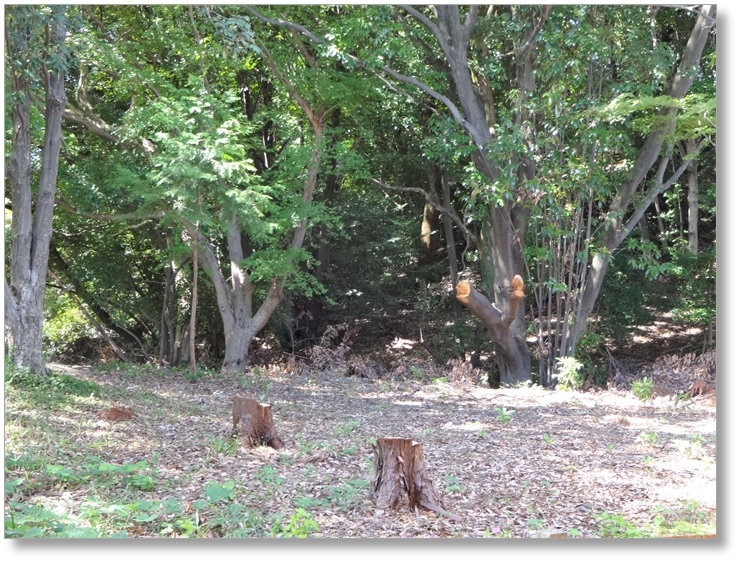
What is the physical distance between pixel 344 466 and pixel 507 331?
17.0 ft

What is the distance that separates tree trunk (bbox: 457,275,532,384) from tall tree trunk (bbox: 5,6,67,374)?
4687 mm

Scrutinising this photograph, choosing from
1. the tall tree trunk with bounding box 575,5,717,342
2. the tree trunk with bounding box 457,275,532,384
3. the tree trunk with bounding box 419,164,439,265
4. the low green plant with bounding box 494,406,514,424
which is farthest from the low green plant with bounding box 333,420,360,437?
the tree trunk with bounding box 419,164,439,265

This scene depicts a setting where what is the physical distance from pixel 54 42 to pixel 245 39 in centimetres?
182

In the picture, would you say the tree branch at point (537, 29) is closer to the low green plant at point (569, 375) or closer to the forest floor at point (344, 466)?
the low green plant at point (569, 375)

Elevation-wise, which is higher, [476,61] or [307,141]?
[476,61]

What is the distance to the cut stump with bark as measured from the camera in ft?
12.8

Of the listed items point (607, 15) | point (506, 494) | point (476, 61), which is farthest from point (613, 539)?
point (476, 61)

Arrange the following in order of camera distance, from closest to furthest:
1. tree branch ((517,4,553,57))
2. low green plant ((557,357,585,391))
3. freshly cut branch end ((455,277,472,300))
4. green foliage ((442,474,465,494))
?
green foliage ((442,474,465,494))
freshly cut branch end ((455,277,472,300))
tree branch ((517,4,553,57))
low green plant ((557,357,585,391))

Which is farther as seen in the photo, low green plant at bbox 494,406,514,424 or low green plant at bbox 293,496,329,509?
low green plant at bbox 494,406,514,424

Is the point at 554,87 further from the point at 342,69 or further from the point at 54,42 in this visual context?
the point at 54,42

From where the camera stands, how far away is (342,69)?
10.7 m

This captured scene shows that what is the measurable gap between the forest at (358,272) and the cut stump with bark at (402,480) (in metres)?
0.01

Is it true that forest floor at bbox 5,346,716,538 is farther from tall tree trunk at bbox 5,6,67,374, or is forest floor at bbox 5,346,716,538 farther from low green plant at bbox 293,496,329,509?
tall tree trunk at bbox 5,6,67,374

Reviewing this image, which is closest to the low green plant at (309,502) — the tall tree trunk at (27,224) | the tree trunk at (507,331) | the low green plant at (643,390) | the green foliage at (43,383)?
the green foliage at (43,383)
